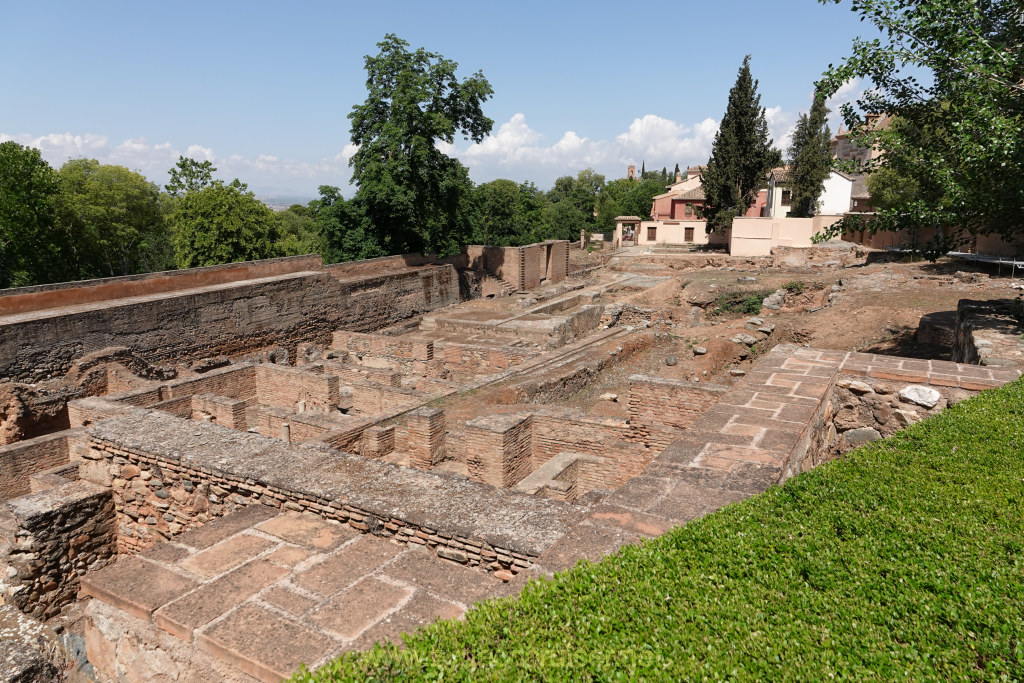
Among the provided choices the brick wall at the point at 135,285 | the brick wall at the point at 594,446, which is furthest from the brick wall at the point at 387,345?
the brick wall at the point at 594,446

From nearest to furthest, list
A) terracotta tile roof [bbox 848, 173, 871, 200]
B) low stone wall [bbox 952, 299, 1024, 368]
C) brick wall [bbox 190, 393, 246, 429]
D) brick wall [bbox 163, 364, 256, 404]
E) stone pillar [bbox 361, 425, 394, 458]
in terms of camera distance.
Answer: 1. low stone wall [bbox 952, 299, 1024, 368]
2. stone pillar [bbox 361, 425, 394, 458]
3. brick wall [bbox 190, 393, 246, 429]
4. brick wall [bbox 163, 364, 256, 404]
5. terracotta tile roof [bbox 848, 173, 871, 200]

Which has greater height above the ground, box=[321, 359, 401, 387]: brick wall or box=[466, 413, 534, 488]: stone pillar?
box=[466, 413, 534, 488]: stone pillar

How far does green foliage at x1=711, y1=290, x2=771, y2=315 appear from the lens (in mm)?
21453

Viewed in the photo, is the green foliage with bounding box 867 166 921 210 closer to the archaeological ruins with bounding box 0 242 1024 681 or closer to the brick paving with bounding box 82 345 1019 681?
Result: the archaeological ruins with bounding box 0 242 1024 681

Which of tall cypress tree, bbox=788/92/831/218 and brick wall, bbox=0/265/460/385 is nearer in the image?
brick wall, bbox=0/265/460/385

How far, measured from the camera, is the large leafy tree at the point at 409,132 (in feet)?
76.6

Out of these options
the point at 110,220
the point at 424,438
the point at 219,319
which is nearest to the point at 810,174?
the point at 219,319

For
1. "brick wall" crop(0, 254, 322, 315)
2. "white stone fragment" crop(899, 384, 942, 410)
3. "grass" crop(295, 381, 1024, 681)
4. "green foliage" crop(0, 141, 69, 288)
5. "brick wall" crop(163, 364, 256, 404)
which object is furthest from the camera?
"green foliage" crop(0, 141, 69, 288)

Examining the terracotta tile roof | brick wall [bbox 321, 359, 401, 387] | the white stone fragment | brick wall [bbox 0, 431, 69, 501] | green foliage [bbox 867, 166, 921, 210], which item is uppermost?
the terracotta tile roof

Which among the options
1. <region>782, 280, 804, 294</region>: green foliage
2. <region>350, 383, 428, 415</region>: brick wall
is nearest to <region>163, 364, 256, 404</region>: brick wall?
<region>350, 383, 428, 415</region>: brick wall

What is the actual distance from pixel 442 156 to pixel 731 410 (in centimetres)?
2123

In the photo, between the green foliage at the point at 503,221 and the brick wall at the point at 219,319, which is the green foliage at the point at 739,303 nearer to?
the brick wall at the point at 219,319

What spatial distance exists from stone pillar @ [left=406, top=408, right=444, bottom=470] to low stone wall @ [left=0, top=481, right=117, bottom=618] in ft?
12.6

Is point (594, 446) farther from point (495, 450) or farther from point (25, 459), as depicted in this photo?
point (25, 459)
